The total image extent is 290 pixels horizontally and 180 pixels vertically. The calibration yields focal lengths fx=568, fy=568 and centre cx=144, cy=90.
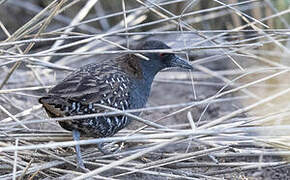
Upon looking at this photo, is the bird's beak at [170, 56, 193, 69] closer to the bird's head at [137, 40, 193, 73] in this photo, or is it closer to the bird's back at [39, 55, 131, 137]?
the bird's head at [137, 40, 193, 73]

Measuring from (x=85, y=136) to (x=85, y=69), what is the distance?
1.67 ft

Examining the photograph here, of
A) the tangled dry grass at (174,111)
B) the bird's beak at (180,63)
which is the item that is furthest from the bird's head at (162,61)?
→ the tangled dry grass at (174,111)

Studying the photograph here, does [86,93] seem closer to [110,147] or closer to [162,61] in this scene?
[110,147]

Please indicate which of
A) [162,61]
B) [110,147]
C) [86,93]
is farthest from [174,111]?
[86,93]

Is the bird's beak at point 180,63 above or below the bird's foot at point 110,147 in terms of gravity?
above

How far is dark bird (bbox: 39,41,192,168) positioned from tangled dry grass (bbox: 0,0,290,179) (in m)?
0.17

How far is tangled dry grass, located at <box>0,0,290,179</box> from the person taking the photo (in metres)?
3.40

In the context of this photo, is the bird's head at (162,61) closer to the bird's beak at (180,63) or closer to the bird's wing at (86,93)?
the bird's beak at (180,63)

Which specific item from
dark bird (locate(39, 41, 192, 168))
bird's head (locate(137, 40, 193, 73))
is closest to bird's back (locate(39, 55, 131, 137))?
dark bird (locate(39, 41, 192, 168))

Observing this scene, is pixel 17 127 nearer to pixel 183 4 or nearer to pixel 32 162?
pixel 32 162

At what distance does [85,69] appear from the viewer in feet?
13.5

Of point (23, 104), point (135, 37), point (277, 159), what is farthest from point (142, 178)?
point (135, 37)

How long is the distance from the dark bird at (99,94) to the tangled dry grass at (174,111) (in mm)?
167

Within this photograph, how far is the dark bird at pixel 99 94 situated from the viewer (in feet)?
12.3
